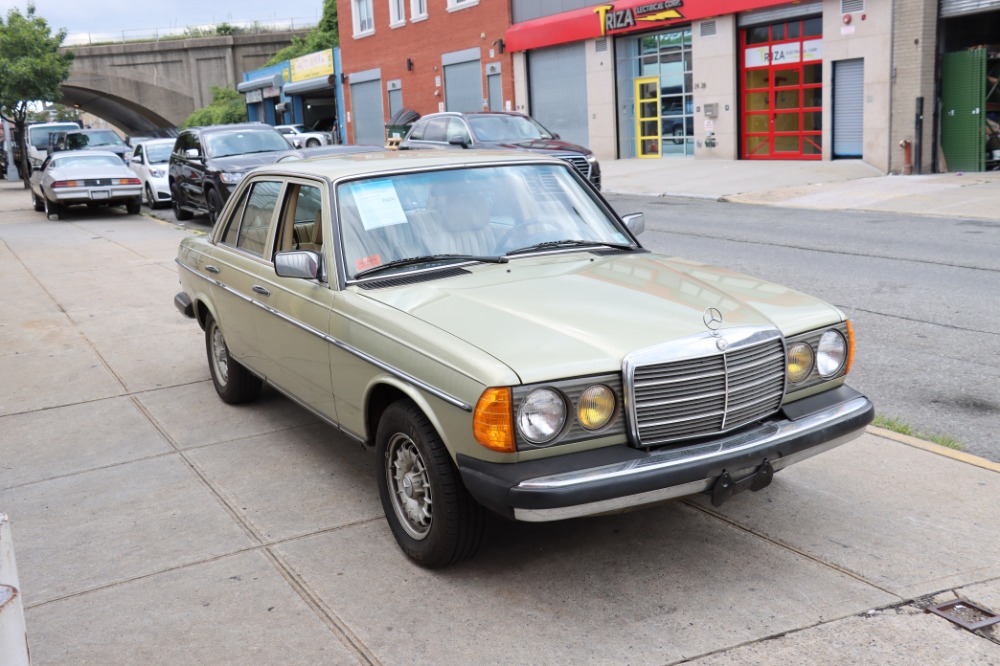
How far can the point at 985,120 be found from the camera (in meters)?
20.4

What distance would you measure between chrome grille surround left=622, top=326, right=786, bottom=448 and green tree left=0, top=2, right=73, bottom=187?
35567 mm

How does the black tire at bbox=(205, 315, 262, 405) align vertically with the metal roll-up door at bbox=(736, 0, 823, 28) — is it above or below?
below

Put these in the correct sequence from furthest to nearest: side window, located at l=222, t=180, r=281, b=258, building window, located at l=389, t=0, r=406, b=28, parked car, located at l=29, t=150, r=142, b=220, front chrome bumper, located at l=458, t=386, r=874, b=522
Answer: building window, located at l=389, t=0, r=406, b=28 < parked car, located at l=29, t=150, r=142, b=220 < side window, located at l=222, t=180, r=281, b=258 < front chrome bumper, located at l=458, t=386, r=874, b=522

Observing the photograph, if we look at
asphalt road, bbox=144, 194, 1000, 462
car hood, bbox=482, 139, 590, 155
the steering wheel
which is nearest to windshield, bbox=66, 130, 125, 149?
asphalt road, bbox=144, 194, 1000, 462

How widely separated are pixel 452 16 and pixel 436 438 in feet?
113

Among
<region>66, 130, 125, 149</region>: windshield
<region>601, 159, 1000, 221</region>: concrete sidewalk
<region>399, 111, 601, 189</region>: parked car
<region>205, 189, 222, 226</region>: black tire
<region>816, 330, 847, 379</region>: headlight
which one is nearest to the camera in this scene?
<region>816, 330, 847, 379</region>: headlight

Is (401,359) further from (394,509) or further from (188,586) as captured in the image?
(188,586)

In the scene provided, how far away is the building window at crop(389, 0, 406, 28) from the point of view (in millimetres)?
39750

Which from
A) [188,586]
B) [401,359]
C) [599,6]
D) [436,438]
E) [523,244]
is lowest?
[188,586]

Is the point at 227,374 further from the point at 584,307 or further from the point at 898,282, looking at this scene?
the point at 898,282

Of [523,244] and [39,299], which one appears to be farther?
[39,299]

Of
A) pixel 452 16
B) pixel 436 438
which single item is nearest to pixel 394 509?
pixel 436 438

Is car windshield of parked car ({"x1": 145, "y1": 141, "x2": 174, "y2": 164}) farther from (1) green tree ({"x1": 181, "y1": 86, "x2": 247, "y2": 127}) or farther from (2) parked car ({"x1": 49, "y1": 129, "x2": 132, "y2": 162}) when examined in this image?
(1) green tree ({"x1": 181, "y1": 86, "x2": 247, "y2": 127})

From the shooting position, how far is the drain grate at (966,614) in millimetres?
3539
